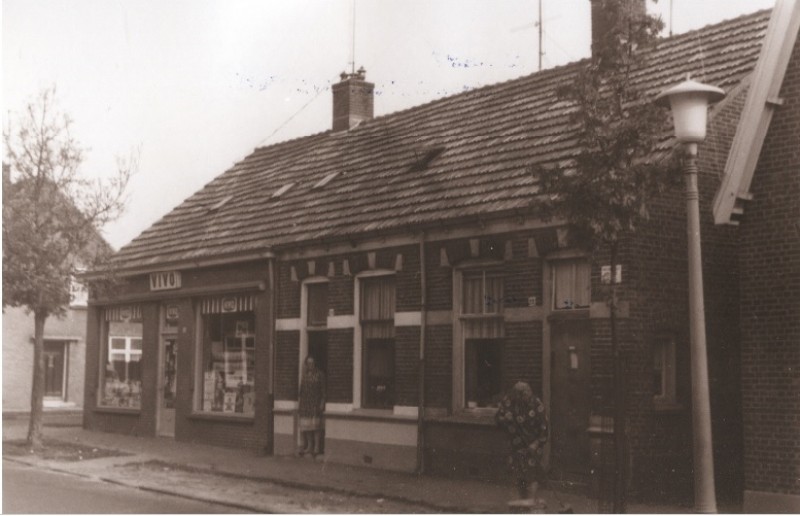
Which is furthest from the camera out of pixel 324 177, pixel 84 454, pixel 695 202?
pixel 324 177

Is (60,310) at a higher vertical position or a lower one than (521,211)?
lower

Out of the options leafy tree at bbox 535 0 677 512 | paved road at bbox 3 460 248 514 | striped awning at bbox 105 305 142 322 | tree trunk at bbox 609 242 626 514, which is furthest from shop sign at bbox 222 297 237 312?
tree trunk at bbox 609 242 626 514

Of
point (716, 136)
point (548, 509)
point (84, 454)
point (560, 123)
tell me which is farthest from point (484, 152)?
point (84, 454)

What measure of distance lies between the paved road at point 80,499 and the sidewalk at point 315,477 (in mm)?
487

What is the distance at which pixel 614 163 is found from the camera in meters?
11.3

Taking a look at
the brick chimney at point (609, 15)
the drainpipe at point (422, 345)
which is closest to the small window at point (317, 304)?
the drainpipe at point (422, 345)

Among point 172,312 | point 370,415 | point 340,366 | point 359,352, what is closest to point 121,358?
point 172,312

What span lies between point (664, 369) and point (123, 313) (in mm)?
15239

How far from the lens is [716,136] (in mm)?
15039

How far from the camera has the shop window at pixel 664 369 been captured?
14.7 metres

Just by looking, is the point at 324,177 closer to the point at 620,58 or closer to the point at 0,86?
the point at 0,86

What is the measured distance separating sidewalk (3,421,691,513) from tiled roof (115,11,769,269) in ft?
13.6

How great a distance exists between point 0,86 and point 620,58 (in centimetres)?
785

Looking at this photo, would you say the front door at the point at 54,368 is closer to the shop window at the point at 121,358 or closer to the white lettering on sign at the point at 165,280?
the shop window at the point at 121,358
